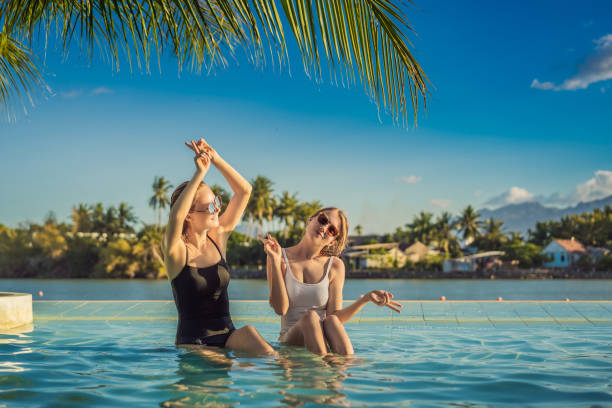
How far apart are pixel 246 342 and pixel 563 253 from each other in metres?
77.5

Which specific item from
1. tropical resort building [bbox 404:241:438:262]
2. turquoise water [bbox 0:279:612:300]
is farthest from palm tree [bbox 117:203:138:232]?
tropical resort building [bbox 404:241:438:262]

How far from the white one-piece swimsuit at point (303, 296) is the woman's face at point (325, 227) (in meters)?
0.20

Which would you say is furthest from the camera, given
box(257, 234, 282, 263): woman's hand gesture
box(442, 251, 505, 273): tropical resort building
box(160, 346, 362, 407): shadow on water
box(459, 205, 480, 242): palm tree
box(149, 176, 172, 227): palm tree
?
box(459, 205, 480, 242): palm tree

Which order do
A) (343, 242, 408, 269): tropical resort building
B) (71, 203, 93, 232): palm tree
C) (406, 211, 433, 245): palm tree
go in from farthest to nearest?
1. (406, 211, 433, 245): palm tree
2. (71, 203, 93, 232): palm tree
3. (343, 242, 408, 269): tropical resort building

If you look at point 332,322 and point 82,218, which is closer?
point 332,322

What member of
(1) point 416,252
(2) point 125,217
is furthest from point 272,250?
(2) point 125,217

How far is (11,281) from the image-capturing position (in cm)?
7294

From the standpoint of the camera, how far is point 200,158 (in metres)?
3.76

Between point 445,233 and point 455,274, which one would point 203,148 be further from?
point 445,233

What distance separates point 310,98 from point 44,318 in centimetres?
→ 8981

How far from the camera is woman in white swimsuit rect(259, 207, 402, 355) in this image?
173 inches

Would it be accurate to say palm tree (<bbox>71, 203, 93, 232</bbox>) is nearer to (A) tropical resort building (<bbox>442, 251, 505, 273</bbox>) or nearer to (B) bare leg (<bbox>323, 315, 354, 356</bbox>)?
(A) tropical resort building (<bbox>442, 251, 505, 273</bbox>)

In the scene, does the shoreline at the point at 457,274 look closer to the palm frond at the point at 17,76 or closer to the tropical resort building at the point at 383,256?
the tropical resort building at the point at 383,256

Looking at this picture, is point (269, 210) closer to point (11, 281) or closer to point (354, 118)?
point (354, 118)
